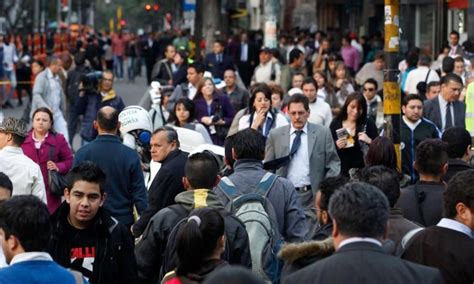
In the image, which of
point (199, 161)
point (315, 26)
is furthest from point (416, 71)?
point (315, 26)

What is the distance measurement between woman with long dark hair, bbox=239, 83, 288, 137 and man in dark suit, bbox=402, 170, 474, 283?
23.7 feet

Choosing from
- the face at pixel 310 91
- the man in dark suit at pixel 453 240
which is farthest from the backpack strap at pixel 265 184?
the face at pixel 310 91

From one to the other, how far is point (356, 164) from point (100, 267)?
555cm

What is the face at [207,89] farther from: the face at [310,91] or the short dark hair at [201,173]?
the short dark hair at [201,173]

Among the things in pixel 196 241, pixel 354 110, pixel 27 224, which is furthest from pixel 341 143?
pixel 27 224

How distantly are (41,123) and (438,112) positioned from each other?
504 centimetres

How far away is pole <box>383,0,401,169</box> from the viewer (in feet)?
42.9

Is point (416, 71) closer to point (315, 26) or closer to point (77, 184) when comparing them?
point (77, 184)

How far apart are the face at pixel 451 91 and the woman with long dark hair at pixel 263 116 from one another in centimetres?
207

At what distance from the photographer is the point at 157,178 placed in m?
10.1

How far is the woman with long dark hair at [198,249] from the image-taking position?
6.36 metres

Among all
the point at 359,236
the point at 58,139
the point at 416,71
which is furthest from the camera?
the point at 416,71

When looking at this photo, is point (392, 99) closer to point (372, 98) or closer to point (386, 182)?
Result: point (372, 98)

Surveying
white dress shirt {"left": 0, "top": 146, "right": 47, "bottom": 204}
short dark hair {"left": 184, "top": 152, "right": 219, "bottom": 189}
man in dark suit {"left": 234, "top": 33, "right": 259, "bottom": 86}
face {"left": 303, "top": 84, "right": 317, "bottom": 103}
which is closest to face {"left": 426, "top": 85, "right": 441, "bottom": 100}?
face {"left": 303, "top": 84, "right": 317, "bottom": 103}
